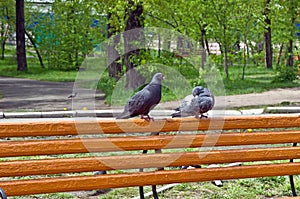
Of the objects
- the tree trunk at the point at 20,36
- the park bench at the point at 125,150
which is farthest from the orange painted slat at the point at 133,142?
the tree trunk at the point at 20,36

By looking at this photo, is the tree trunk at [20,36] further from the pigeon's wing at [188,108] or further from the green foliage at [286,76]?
the pigeon's wing at [188,108]

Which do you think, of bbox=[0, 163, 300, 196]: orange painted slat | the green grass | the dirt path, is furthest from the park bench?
the green grass

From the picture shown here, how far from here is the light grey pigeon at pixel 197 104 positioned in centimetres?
364

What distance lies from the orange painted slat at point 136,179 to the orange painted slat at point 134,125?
0.85 feet

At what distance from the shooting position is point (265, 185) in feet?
16.3

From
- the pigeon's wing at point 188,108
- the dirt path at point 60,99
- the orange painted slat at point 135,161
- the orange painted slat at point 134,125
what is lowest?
the dirt path at point 60,99

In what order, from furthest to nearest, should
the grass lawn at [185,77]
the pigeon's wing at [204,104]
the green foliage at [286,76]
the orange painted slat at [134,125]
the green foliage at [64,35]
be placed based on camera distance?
the green foliage at [64,35] → the green foliage at [286,76] → the grass lawn at [185,77] → the pigeon's wing at [204,104] → the orange painted slat at [134,125]

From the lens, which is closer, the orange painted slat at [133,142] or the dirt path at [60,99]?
the orange painted slat at [133,142]

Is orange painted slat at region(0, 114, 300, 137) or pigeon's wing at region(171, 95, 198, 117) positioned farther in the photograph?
pigeon's wing at region(171, 95, 198, 117)

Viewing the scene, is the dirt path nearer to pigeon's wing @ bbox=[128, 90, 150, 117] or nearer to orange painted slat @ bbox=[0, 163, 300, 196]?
orange painted slat @ bbox=[0, 163, 300, 196]

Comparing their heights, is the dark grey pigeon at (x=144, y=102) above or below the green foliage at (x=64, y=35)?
below

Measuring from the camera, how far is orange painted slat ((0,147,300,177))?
10.4ft

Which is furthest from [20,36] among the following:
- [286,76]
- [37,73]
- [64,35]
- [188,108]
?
[188,108]

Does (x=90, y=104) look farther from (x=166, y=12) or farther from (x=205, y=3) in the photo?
(x=205, y=3)
